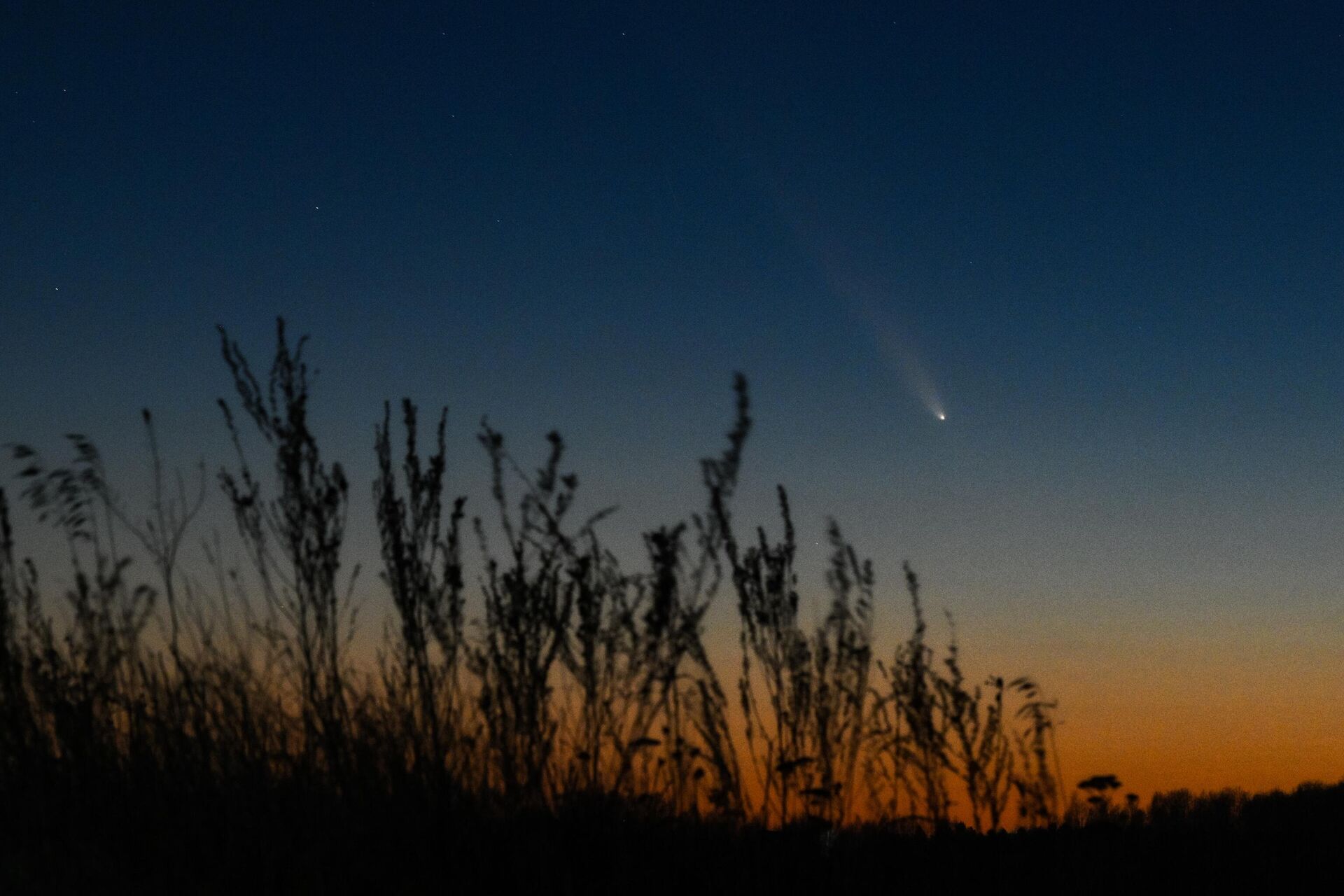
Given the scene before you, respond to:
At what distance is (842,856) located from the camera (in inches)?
143

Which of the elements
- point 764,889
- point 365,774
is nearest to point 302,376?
point 365,774

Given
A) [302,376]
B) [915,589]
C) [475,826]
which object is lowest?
[475,826]

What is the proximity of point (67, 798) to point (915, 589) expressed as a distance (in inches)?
139

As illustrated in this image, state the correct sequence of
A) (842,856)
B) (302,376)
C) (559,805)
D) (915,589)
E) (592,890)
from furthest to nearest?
(915,589)
(302,376)
(559,805)
(842,856)
(592,890)

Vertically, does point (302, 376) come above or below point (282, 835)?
above

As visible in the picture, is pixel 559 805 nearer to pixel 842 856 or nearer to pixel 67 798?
pixel 842 856

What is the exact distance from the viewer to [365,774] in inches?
159

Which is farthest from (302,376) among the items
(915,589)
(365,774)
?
(915,589)

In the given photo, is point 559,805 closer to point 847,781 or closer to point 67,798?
point 847,781

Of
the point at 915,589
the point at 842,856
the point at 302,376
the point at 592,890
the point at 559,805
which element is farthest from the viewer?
the point at 915,589

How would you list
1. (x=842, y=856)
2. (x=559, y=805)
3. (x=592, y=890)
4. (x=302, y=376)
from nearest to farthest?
(x=592, y=890)
(x=842, y=856)
(x=559, y=805)
(x=302, y=376)

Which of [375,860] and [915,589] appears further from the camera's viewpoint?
[915,589]

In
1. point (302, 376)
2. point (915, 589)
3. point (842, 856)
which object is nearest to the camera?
point (842, 856)

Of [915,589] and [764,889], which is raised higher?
[915,589]
